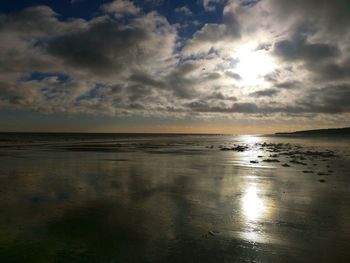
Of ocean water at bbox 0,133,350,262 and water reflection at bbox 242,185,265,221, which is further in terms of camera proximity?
water reflection at bbox 242,185,265,221

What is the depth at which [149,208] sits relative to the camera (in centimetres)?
1287

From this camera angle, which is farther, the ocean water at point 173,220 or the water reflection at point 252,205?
the water reflection at point 252,205

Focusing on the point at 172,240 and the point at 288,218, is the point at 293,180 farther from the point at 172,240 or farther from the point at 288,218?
the point at 172,240

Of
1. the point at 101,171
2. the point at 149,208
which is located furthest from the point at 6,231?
the point at 101,171

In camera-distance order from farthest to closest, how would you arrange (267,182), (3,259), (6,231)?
(267,182), (6,231), (3,259)

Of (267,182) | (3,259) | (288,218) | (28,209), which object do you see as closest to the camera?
(3,259)

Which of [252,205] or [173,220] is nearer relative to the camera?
[173,220]

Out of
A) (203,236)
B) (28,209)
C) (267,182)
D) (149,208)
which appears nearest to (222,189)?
(267,182)

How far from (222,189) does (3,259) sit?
477 inches

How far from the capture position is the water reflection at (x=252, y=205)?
11867 millimetres

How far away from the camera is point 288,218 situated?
11508 mm

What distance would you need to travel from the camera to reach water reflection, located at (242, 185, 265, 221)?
11.9 meters

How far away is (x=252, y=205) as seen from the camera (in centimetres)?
1348

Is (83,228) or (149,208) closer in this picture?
(83,228)
